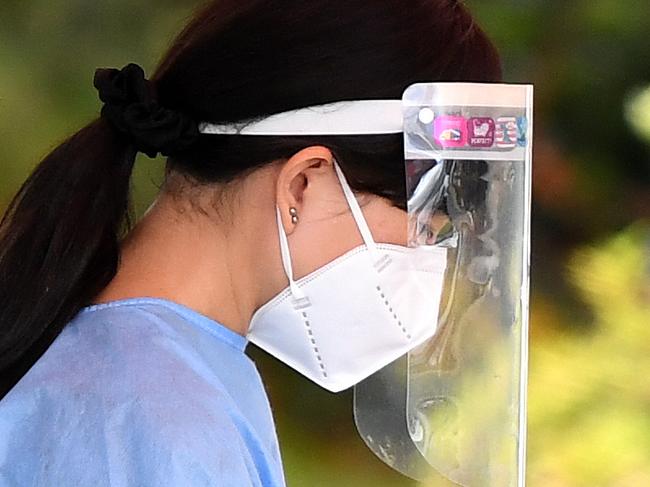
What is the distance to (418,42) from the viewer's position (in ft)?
2.25

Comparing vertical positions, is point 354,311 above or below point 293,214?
below

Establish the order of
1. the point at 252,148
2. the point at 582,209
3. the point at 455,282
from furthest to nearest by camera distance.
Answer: the point at 582,209 → the point at 455,282 → the point at 252,148

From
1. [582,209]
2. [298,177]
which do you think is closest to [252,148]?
[298,177]

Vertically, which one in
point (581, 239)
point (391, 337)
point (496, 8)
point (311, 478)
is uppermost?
point (496, 8)

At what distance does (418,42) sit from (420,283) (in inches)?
8.1

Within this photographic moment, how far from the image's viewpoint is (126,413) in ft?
1.91

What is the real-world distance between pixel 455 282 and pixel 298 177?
7.4 inches

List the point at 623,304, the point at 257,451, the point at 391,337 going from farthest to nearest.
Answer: the point at 623,304 → the point at 391,337 → the point at 257,451

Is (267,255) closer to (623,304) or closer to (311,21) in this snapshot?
(311,21)

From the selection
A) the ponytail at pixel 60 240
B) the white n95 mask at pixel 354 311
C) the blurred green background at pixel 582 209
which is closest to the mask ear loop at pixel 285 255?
the white n95 mask at pixel 354 311

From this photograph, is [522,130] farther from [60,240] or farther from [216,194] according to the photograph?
[60,240]

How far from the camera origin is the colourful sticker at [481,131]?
709 mm

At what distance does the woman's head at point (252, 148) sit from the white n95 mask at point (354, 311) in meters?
0.02

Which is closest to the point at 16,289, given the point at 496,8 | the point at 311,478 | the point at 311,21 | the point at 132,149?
the point at 132,149
